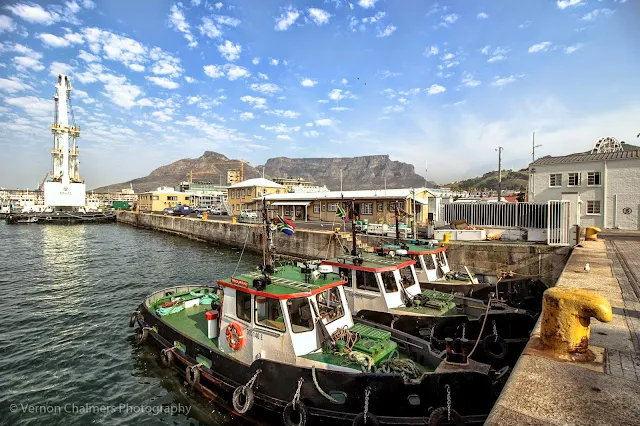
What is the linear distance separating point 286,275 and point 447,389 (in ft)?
16.5

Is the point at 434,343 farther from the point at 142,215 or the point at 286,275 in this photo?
the point at 142,215

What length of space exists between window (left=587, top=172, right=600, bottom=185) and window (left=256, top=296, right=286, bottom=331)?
1418 inches

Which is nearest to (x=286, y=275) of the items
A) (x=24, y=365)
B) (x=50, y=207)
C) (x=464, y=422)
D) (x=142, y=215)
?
(x=464, y=422)

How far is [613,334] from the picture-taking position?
6.67 metres

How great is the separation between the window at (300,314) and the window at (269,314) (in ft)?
0.89

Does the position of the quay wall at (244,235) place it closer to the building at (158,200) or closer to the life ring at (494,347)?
the life ring at (494,347)

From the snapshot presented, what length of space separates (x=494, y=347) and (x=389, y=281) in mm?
3591

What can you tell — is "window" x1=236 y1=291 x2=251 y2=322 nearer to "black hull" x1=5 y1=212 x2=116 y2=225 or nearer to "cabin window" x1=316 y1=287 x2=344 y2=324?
"cabin window" x1=316 y1=287 x2=344 y2=324

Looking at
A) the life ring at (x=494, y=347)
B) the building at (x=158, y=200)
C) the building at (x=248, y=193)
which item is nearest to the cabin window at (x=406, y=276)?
the life ring at (x=494, y=347)

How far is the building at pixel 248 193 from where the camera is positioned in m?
58.2

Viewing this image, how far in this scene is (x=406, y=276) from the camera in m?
12.5

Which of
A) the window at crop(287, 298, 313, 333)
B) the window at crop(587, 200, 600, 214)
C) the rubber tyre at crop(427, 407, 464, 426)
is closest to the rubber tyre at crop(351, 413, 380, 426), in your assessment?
the rubber tyre at crop(427, 407, 464, 426)

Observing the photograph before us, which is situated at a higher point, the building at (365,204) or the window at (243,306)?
the building at (365,204)

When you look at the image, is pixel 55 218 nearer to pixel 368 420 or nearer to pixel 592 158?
pixel 368 420
